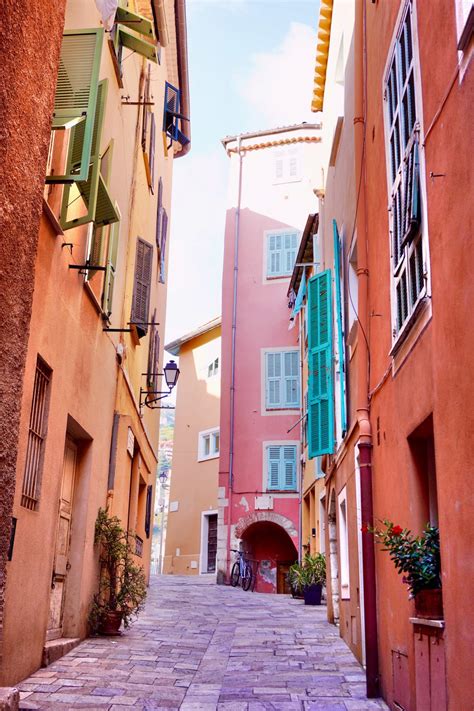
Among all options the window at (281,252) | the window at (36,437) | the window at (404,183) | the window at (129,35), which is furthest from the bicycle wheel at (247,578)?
the window at (404,183)

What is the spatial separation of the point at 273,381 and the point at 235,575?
5939mm

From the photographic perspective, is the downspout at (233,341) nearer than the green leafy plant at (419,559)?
No

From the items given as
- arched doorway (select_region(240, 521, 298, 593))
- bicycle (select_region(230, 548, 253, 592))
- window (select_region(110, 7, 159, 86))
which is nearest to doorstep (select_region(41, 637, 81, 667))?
window (select_region(110, 7, 159, 86))

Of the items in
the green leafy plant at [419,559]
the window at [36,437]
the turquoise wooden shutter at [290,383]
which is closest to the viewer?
the green leafy plant at [419,559]

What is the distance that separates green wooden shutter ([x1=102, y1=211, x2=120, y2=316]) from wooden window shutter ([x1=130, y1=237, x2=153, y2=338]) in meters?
2.13

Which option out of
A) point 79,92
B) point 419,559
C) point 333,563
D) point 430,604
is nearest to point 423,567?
point 419,559

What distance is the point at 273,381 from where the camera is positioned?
24.5m

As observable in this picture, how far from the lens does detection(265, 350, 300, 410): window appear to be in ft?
79.5

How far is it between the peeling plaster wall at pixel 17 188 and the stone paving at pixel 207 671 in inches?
119

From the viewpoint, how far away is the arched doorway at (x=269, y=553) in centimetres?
2384

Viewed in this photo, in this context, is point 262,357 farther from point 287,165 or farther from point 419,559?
point 419,559

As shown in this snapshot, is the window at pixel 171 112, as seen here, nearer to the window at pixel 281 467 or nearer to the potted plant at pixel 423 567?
the window at pixel 281 467

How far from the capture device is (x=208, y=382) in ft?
96.1

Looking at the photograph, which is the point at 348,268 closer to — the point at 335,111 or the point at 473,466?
the point at 335,111
